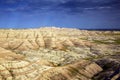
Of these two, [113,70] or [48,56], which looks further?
[48,56]

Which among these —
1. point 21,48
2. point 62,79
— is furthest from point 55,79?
point 21,48

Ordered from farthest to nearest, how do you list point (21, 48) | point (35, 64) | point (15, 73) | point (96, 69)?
point (21, 48), point (96, 69), point (35, 64), point (15, 73)

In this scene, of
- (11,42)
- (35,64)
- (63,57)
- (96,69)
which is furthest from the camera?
(11,42)

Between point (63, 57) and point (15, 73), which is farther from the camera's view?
point (63, 57)


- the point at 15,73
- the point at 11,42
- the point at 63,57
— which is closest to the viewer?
the point at 15,73

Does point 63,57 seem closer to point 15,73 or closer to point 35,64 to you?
point 35,64

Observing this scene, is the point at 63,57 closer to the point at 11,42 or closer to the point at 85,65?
the point at 85,65

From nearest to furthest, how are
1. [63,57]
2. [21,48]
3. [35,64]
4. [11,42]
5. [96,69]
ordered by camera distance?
[35,64], [96,69], [63,57], [21,48], [11,42]

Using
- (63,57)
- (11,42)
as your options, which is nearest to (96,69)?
(63,57)

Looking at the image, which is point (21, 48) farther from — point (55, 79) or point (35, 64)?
point (55, 79)
